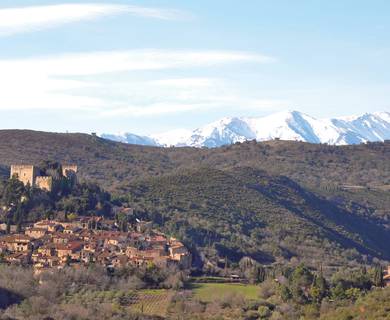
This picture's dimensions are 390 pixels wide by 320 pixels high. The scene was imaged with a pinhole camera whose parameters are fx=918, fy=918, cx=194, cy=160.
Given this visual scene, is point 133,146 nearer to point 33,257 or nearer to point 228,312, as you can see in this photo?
point 33,257

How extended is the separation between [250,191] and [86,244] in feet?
156

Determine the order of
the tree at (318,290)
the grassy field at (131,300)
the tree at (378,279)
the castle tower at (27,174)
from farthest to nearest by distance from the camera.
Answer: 1. the castle tower at (27,174)
2. the tree at (378,279)
3. the tree at (318,290)
4. the grassy field at (131,300)

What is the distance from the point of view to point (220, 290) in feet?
173

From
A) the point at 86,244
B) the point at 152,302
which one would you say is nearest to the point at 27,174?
the point at 86,244

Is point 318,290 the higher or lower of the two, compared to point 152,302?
higher

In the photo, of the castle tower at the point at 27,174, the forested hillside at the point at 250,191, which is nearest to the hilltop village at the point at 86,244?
the castle tower at the point at 27,174

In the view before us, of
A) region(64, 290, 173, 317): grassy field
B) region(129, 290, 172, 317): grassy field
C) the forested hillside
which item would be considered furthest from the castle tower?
region(64, 290, 173, 317): grassy field

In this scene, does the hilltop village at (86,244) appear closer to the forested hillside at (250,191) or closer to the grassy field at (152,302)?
the forested hillside at (250,191)

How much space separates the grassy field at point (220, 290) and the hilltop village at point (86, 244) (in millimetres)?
4171

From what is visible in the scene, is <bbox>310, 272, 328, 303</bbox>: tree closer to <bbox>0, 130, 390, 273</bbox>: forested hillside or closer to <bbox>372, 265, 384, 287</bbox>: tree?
<bbox>372, 265, 384, 287</bbox>: tree

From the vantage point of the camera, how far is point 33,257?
59.5 metres

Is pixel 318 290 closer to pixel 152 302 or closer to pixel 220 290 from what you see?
pixel 220 290

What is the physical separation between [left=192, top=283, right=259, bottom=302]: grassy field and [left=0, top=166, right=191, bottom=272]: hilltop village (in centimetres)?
417

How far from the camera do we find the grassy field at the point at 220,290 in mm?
50969
